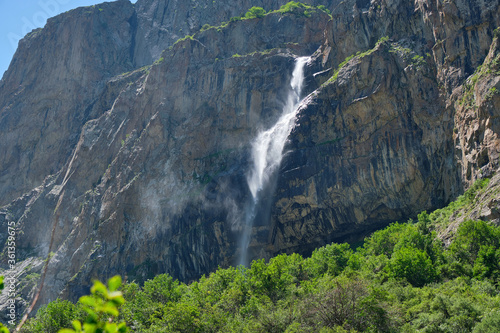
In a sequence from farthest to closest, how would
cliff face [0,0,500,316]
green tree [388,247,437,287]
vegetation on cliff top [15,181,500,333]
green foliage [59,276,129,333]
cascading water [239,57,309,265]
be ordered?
cascading water [239,57,309,265] → cliff face [0,0,500,316] → green tree [388,247,437,287] → vegetation on cliff top [15,181,500,333] → green foliage [59,276,129,333]

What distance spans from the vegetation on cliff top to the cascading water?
17533 millimetres

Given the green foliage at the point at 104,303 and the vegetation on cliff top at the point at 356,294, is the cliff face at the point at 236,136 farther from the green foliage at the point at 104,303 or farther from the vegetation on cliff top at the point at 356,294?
the green foliage at the point at 104,303

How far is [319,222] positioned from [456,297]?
36.1m

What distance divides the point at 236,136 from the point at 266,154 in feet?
30.5

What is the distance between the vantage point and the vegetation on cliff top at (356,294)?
2720cm

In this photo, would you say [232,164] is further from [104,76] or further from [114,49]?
[114,49]

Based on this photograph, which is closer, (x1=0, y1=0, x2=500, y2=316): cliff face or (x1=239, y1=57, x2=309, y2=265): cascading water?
(x1=0, y1=0, x2=500, y2=316): cliff face

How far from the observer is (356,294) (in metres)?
29.3

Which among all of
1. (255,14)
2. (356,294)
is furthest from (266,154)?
(356,294)

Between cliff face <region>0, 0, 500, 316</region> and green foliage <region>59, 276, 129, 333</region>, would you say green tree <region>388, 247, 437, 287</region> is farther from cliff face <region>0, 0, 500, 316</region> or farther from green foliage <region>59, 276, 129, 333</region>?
green foliage <region>59, 276, 129, 333</region>

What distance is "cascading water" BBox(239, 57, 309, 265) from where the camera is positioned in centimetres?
6688

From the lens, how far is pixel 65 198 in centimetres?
8794

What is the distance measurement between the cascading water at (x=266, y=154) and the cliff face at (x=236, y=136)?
1.29m

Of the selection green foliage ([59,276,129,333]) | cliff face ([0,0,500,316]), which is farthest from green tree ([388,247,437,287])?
green foliage ([59,276,129,333])
